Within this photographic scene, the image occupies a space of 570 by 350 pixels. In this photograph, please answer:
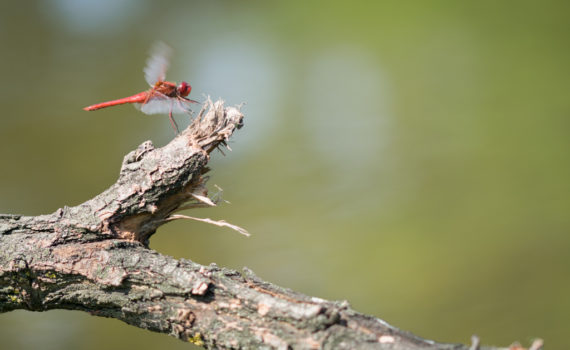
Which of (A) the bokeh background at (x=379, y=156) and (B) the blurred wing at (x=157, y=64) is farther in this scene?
(A) the bokeh background at (x=379, y=156)

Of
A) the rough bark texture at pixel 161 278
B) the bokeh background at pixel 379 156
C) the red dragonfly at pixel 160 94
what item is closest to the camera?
the rough bark texture at pixel 161 278

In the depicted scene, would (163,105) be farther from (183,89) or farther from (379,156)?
(379,156)

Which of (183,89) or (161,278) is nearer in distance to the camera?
(161,278)

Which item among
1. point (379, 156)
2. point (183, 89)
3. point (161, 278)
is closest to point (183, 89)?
point (183, 89)

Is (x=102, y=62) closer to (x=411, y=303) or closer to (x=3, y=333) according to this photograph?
(x=3, y=333)

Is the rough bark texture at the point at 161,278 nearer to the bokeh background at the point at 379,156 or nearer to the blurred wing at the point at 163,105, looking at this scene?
the blurred wing at the point at 163,105

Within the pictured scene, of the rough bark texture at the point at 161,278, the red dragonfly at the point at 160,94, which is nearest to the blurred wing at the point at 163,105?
the red dragonfly at the point at 160,94

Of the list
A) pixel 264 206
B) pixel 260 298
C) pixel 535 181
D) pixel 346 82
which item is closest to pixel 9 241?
pixel 260 298
